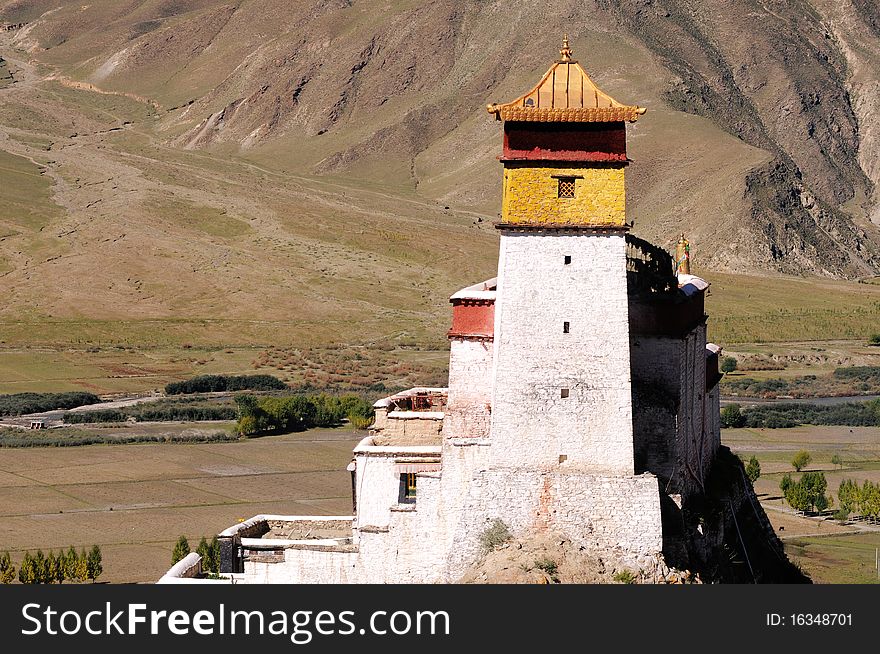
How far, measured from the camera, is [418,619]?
21.9 metres

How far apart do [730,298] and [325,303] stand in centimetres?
2839

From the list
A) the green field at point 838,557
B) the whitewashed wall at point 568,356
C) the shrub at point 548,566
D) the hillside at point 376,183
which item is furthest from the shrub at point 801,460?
the hillside at point 376,183

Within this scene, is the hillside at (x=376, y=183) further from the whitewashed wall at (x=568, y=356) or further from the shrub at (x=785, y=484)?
the whitewashed wall at (x=568, y=356)

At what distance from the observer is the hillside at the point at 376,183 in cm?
10712

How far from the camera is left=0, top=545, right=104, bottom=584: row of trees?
124 feet

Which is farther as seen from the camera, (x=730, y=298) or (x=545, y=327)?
(x=730, y=298)

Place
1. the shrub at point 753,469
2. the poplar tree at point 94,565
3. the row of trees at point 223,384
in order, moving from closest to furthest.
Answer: the poplar tree at point 94,565 → the shrub at point 753,469 → the row of trees at point 223,384

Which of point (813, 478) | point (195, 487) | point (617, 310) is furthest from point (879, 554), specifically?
point (195, 487)

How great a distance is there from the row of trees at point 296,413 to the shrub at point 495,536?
38.6 meters

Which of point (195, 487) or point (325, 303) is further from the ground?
point (325, 303)

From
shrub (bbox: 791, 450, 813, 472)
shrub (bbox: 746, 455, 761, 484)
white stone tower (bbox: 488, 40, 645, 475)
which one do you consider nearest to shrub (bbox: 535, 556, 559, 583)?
white stone tower (bbox: 488, 40, 645, 475)

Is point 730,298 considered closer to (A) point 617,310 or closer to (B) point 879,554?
(B) point 879,554

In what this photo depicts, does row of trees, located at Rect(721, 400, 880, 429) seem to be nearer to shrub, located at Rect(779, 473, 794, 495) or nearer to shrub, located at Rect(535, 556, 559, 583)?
shrub, located at Rect(779, 473, 794, 495)

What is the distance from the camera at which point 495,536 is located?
90.5 feet
